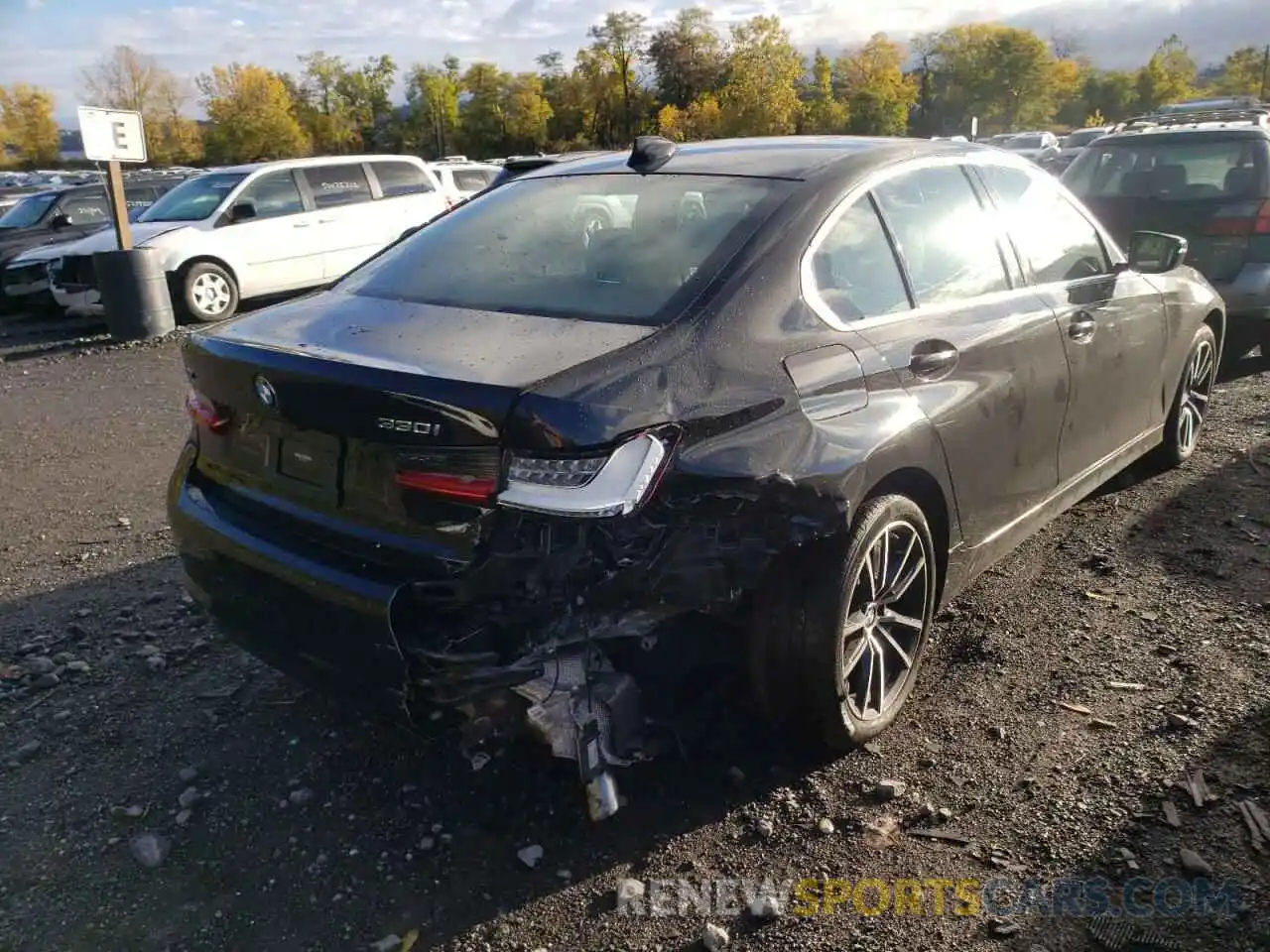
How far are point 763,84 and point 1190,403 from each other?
142 feet

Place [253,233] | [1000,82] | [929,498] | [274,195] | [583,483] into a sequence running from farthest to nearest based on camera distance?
1. [1000,82]
2. [274,195]
3. [253,233]
4. [929,498]
5. [583,483]

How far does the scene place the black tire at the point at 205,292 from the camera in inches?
435

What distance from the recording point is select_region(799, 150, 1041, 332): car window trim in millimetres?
2826

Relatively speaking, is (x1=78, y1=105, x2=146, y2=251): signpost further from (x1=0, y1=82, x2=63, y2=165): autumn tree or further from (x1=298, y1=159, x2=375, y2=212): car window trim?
(x1=0, y1=82, x2=63, y2=165): autumn tree

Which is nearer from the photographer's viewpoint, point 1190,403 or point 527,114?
point 1190,403

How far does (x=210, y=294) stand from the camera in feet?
36.9

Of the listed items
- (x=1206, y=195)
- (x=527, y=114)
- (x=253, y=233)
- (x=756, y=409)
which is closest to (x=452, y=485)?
(x=756, y=409)

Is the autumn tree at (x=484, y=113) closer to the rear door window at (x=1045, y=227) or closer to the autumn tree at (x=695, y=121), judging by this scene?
the autumn tree at (x=695, y=121)

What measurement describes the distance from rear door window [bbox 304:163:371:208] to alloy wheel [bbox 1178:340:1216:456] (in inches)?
389

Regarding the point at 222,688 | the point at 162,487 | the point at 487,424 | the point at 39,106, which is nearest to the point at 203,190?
the point at 162,487

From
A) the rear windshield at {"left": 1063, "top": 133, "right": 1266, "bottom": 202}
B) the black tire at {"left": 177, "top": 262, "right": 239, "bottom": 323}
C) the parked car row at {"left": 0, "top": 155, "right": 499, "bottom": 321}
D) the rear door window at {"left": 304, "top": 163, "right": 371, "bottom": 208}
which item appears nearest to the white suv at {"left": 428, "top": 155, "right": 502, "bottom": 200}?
the parked car row at {"left": 0, "top": 155, "right": 499, "bottom": 321}

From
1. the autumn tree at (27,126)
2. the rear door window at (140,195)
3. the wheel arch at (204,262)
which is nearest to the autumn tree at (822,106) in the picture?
Answer: the rear door window at (140,195)

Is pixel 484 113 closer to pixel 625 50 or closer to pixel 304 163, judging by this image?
pixel 625 50

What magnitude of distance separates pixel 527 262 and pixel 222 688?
1.82m
